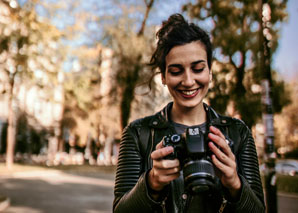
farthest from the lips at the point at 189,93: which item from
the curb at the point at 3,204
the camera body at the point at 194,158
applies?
the curb at the point at 3,204

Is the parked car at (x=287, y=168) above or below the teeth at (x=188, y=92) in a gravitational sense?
below

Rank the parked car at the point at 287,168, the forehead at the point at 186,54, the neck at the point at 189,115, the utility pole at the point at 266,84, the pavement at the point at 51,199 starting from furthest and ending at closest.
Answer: the parked car at the point at 287,168, the pavement at the point at 51,199, the utility pole at the point at 266,84, the neck at the point at 189,115, the forehead at the point at 186,54

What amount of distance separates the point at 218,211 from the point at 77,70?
65.2 feet

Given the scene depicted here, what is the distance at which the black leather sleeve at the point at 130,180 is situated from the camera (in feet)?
5.13

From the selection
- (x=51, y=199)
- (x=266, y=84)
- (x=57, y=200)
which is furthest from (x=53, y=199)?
(x=266, y=84)

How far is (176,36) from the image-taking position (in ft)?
6.09

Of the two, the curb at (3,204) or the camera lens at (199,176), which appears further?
the curb at (3,204)

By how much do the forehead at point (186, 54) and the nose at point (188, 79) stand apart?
6 cm

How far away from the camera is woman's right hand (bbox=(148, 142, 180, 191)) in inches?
57.0

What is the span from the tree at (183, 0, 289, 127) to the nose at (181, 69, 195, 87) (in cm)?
1289

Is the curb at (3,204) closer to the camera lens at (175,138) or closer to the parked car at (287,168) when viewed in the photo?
the camera lens at (175,138)

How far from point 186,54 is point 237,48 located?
47.0ft

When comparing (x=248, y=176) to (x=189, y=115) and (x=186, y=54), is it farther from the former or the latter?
(x=186, y=54)

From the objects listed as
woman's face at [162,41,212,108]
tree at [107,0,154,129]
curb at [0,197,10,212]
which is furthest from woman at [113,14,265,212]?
tree at [107,0,154,129]
